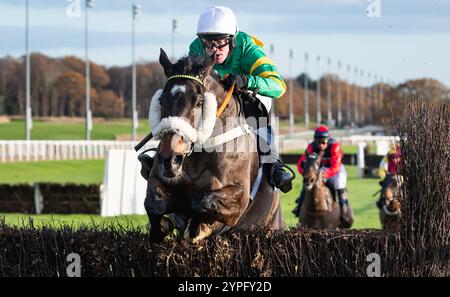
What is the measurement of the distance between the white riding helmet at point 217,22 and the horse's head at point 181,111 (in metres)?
0.73

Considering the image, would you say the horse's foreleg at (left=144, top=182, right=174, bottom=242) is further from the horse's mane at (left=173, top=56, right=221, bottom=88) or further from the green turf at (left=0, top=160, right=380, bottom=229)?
the green turf at (left=0, top=160, right=380, bottom=229)

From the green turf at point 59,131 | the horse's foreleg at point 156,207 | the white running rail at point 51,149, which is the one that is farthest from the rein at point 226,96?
the green turf at point 59,131

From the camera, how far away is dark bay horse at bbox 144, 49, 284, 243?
507cm

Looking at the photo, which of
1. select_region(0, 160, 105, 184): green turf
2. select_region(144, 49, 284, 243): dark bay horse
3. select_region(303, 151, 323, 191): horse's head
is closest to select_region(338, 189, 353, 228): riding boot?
select_region(303, 151, 323, 191): horse's head

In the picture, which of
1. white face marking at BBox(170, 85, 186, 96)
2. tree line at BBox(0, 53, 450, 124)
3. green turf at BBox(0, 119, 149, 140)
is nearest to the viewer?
white face marking at BBox(170, 85, 186, 96)

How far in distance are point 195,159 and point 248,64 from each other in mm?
1212

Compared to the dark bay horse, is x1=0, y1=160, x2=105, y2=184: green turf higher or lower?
lower

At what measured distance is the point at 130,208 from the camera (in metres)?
14.9

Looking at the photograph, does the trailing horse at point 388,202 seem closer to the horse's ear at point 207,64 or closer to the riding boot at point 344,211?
the riding boot at point 344,211

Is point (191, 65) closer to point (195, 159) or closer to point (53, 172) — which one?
point (195, 159)

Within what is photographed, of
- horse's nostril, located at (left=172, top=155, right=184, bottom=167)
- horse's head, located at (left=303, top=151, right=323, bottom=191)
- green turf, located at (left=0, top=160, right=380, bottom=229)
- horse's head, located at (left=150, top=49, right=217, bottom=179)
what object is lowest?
green turf, located at (left=0, top=160, right=380, bottom=229)

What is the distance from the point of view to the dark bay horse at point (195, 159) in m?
5.07

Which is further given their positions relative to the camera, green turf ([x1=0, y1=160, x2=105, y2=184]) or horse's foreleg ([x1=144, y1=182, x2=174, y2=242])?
green turf ([x1=0, y1=160, x2=105, y2=184])

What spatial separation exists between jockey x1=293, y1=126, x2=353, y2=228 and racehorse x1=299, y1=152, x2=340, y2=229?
11cm
